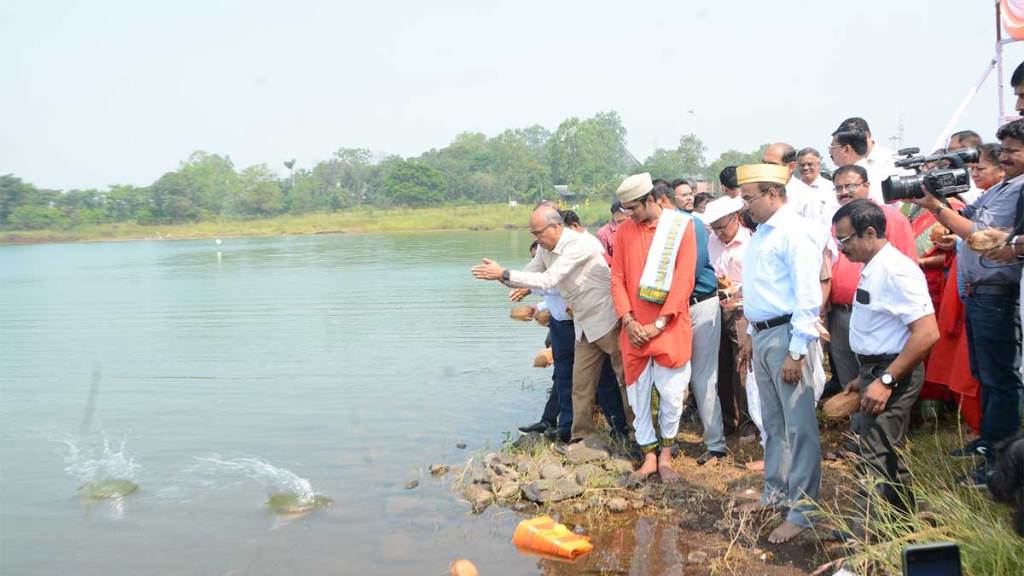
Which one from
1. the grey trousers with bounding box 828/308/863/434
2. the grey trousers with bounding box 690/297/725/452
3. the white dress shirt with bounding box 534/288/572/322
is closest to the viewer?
the grey trousers with bounding box 828/308/863/434

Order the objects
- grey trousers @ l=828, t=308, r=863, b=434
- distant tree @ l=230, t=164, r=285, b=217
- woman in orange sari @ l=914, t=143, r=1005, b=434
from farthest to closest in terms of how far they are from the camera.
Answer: distant tree @ l=230, t=164, r=285, b=217
grey trousers @ l=828, t=308, r=863, b=434
woman in orange sari @ l=914, t=143, r=1005, b=434

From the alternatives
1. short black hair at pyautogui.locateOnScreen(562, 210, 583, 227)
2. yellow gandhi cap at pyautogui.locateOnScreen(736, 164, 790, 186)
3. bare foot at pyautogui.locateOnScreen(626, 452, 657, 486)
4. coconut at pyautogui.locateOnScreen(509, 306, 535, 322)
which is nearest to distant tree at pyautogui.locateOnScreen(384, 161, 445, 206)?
coconut at pyautogui.locateOnScreen(509, 306, 535, 322)

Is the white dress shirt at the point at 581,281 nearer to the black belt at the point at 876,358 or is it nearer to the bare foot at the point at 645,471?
the bare foot at the point at 645,471

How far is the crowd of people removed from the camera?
4.27 metres

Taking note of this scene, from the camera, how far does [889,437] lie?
4.23 metres

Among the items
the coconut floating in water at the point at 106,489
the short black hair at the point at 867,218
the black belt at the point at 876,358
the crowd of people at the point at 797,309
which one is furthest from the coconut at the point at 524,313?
the short black hair at the point at 867,218

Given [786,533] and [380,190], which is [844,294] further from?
[380,190]

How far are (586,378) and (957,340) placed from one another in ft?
8.60

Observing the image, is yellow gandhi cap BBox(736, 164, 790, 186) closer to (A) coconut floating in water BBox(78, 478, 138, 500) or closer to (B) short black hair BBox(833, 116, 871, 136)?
(B) short black hair BBox(833, 116, 871, 136)

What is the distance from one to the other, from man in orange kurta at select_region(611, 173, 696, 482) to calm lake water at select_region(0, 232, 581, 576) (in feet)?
3.61

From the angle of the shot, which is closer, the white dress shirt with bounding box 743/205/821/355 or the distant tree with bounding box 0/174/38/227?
the white dress shirt with bounding box 743/205/821/355

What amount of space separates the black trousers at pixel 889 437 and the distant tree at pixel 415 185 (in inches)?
2800

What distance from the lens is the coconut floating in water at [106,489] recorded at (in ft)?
24.8

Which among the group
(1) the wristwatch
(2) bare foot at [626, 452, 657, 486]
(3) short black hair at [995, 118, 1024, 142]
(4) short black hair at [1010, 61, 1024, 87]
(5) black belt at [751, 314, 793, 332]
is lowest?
(2) bare foot at [626, 452, 657, 486]
